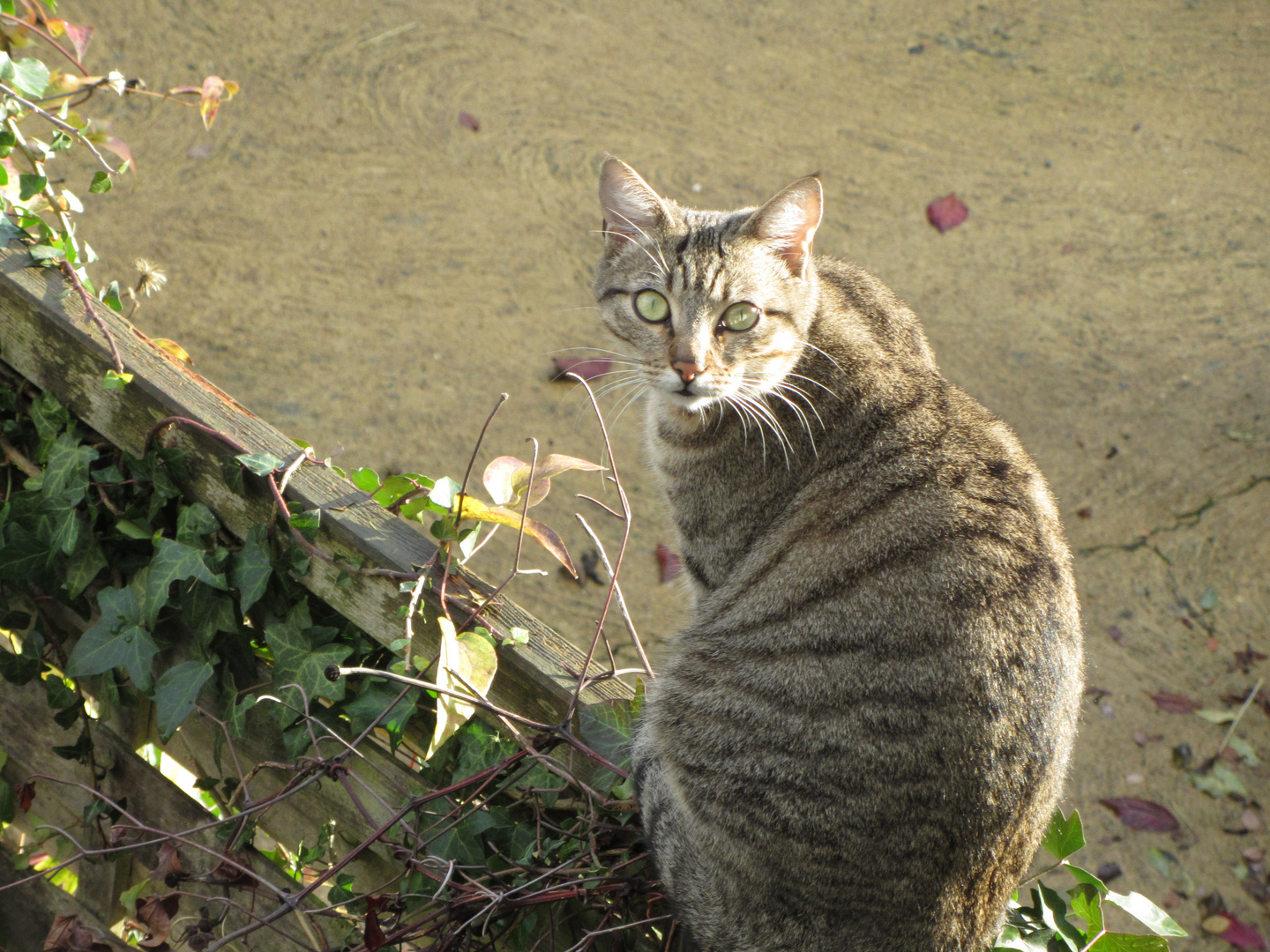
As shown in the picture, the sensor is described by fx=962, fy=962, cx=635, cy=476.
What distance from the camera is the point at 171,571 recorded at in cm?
160

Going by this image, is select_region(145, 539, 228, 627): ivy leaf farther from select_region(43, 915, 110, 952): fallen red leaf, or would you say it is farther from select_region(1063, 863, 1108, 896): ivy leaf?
select_region(1063, 863, 1108, 896): ivy leaf

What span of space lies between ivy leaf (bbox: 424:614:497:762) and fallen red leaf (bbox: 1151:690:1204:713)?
9.25 feet

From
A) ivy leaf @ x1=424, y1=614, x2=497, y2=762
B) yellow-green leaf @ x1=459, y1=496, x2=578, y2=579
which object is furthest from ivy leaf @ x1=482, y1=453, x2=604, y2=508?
ivy leaf @ x1=424, y1=614, x2=497, y2=762

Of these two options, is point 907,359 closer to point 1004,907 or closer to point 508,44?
point 1004,907

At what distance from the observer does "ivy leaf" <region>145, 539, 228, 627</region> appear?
1.60 metres

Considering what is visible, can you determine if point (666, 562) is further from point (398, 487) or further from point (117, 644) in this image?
point (117, 644)

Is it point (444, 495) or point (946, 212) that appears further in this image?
point (946, 212)

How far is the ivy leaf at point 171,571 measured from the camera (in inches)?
62.9

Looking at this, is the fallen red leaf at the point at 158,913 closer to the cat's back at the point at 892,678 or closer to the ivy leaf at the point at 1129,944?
the cat's back at the point at 892,678

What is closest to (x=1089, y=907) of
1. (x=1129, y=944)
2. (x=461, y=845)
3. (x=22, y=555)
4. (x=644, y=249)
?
(x=1129, y=944)

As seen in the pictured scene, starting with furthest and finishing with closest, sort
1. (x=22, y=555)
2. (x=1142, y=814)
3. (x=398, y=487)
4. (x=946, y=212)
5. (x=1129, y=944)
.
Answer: (x=946, y=212)
(x=1142, y=814)
(x=398, y=487)
(x=22, y=555)
(x=1129, y=944)

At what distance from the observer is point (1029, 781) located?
1.64 meters

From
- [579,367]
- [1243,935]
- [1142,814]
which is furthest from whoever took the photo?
[579,367]

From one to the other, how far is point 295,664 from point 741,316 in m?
1.30
